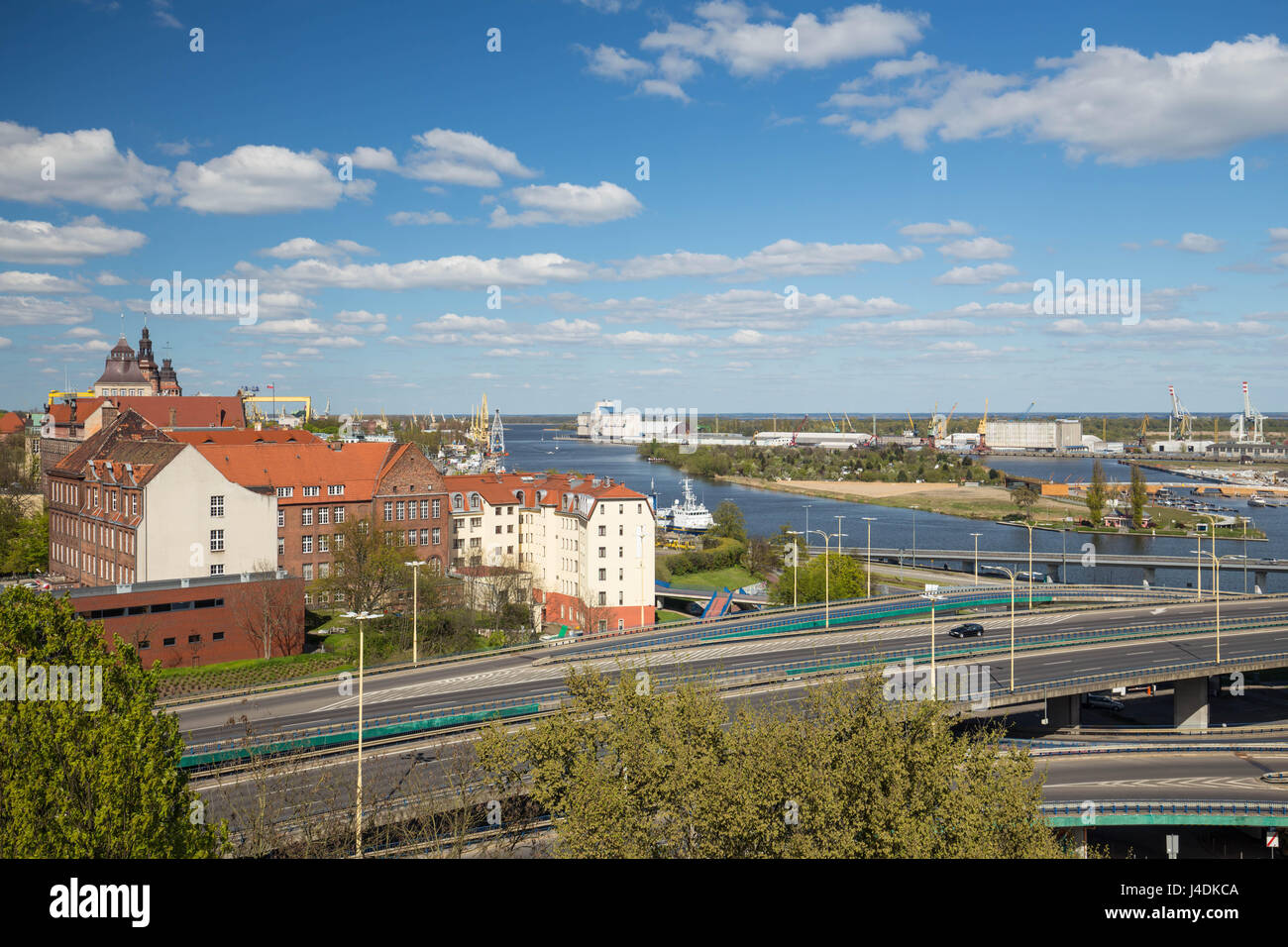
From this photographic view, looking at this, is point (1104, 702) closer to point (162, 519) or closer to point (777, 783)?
point (777, 783)

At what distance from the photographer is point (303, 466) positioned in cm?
4616

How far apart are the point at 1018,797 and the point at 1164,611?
108 feet

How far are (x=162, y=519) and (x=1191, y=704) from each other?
39.2 metres

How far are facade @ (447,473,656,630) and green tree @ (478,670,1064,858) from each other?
93.1ft

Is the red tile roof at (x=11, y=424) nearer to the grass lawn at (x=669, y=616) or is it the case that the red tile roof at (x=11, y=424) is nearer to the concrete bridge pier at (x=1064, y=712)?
the grass lawn at (x=669, y=616)

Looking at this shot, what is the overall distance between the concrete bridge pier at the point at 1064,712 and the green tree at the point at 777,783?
18.6 m

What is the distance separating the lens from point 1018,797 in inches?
436

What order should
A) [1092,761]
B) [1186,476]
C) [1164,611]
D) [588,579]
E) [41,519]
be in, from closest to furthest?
[1092,761] → [1164,611] → [588,579] → [41,519] → [1186,476]

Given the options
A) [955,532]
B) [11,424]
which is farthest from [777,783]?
[11,424]

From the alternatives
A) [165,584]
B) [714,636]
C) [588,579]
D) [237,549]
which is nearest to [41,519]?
[237,549]

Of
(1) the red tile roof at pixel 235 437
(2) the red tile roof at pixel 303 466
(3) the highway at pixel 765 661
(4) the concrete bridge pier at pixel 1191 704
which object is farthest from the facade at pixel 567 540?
(4) the concrete bridge pier at pixel 1191 704

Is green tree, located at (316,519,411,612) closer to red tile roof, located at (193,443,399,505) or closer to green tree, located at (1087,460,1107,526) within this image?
red tile roof, located at (193,443,399,505)
